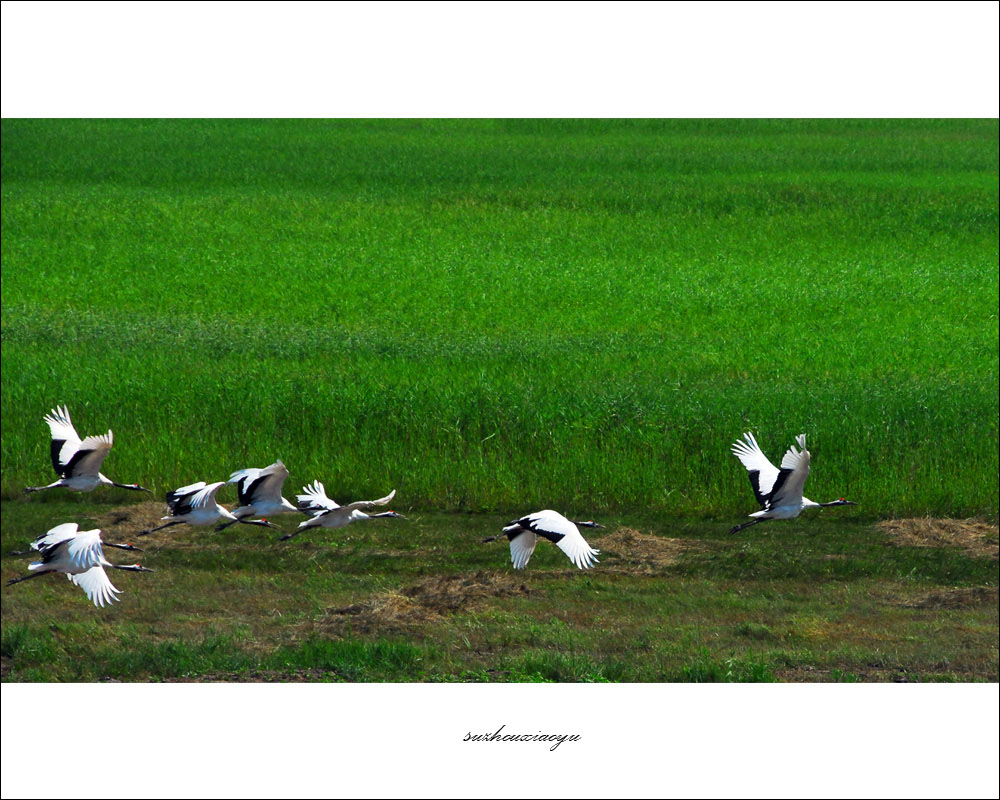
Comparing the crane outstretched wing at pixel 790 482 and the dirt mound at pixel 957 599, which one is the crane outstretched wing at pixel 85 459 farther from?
the dirt mound at pixel 957 599

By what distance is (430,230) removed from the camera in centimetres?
2534

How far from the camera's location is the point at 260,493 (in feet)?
10.4

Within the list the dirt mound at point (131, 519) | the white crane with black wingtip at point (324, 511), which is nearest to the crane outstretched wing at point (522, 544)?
the white crane with black wingtip at point (324, 511)

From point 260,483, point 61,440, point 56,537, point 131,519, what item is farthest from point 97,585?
point 131,519

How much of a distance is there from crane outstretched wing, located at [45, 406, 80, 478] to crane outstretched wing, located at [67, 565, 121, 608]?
347 millimetres

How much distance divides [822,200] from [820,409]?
576 inches

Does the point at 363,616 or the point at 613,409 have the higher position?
the point at 613,409

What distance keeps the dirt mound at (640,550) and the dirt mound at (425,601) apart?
1.00 m

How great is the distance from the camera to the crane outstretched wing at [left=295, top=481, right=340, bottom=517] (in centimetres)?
294

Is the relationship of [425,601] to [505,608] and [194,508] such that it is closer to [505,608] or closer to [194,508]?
[505,608]

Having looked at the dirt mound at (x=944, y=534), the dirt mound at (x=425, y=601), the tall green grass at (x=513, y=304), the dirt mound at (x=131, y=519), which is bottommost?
the dirt mound at (x=425, y=601)

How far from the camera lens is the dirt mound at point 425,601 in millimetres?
11273

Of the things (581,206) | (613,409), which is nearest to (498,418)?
(613,409)

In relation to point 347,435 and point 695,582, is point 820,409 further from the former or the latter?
point 347,435
